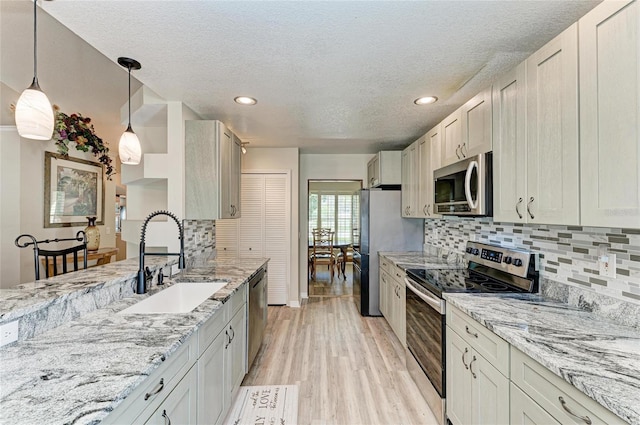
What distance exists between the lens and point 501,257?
84.9 inches

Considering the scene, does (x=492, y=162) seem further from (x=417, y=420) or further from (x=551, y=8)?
(x=417, y=420)

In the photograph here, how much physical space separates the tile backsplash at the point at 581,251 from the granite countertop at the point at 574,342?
0.51 ft

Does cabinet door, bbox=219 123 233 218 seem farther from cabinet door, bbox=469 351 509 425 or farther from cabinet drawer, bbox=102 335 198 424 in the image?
cabinet door, bbox=469 351 509 425

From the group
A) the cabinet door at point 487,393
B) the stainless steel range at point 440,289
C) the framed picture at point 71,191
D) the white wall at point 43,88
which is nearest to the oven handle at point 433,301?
the stainless steel range at point 440,289

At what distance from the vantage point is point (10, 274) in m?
3.06

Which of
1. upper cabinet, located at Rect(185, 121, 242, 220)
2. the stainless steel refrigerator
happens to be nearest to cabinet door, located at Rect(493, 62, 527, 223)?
the stainless steel refrigerator

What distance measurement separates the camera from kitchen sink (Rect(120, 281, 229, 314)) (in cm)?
190

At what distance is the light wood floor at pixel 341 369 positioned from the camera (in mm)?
2043

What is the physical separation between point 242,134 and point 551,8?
3033 mm

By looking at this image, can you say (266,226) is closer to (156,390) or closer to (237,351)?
(237,351)

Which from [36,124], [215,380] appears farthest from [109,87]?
[215,380]

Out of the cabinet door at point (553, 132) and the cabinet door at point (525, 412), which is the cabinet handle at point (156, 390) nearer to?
the cabinet door at point (525, 412)

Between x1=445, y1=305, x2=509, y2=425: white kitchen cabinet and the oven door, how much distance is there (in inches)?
2.4

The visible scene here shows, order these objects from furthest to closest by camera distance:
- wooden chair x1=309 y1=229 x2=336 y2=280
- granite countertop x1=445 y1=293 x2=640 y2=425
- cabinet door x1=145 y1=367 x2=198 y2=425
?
wooden chair x1=309 y1=229 x2=336 y2=280 < cabinet door x1=145 y1=367 x2=198 y2=425 < granite countertop x1=445 y1=293 x2=640 y2=425
